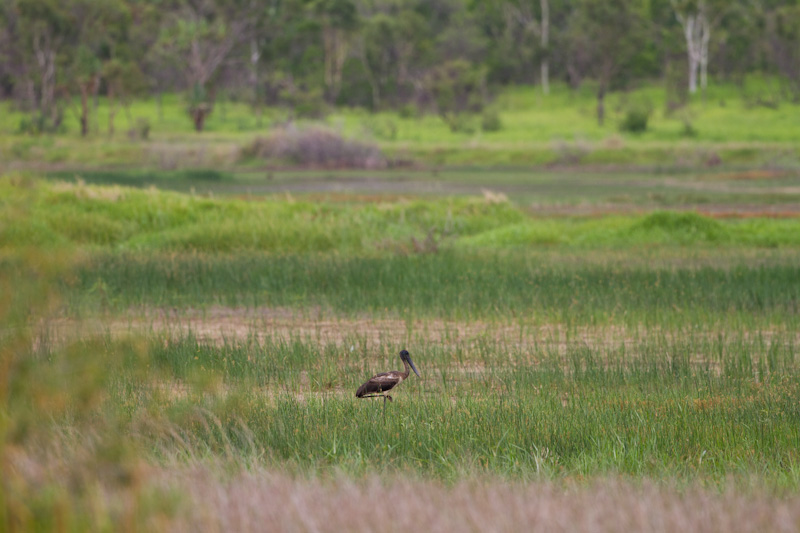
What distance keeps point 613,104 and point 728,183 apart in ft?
93.1

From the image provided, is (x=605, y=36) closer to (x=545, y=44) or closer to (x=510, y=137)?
(x=545, y=44)

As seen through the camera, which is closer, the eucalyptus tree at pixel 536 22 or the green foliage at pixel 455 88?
the green foliage at pixel 455 88

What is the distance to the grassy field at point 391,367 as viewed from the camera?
13.3ft

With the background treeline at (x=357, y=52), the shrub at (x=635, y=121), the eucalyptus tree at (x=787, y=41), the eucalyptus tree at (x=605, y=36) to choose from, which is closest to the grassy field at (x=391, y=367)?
the shrub at (x=635, y=121)

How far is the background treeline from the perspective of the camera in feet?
214

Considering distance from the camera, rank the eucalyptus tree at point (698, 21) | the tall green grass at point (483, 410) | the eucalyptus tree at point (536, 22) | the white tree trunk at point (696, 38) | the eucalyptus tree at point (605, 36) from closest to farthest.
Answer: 1. the tall green grass at point (483, 410)
2. the eucalyptus tree at point (605, 36)
3. the eucalyptus tree at point (698, 21)
4. the white tree trunk at point (696, 38)
5. the eucalyptus tree at point (536, 22)

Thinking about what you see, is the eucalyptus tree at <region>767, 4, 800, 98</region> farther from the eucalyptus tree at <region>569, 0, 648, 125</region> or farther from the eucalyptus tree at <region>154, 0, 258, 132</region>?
the eucalyptus tree at <region>154, 0, 258, 132</region>

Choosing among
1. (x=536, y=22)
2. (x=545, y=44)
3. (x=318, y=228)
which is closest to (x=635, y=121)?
(x=545, y=44)

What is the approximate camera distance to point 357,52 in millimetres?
76562

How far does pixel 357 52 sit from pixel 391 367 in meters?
68.5

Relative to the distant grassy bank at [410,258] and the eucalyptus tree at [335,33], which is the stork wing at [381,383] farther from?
the eucalyptus tree at [335,33]

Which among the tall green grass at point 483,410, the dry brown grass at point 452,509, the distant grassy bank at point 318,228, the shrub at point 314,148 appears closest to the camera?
the dry brown grass at point 452,509

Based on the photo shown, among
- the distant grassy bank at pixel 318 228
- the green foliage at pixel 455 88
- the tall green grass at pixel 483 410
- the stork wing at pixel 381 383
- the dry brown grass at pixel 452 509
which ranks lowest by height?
the distant grassy bank at pixel 318 228

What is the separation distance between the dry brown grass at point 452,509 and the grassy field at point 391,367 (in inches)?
0.6
